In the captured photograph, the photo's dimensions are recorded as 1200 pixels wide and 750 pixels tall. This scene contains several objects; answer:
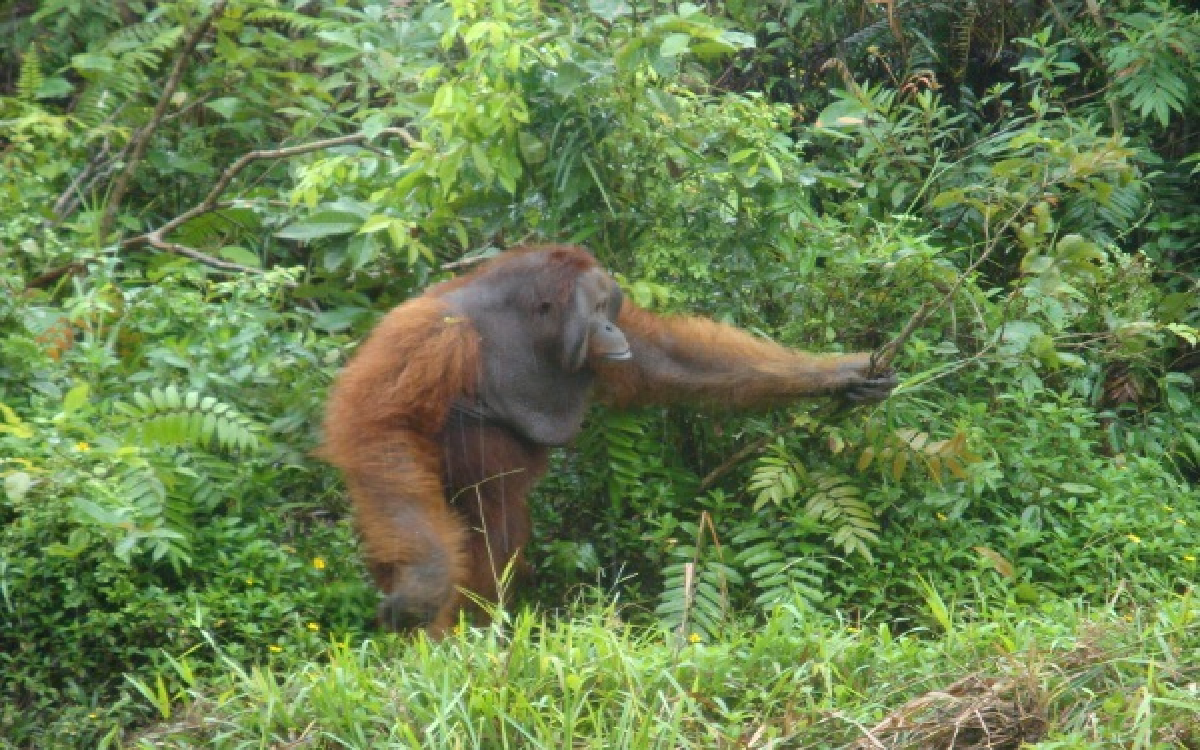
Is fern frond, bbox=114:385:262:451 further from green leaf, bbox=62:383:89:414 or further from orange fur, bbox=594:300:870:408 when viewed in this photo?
orange fur, bbox=594:300:870:408

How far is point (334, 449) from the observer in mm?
4266

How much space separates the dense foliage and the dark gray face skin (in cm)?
25

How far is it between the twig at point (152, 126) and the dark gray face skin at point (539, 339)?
2.15 m

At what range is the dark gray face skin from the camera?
4.49 m

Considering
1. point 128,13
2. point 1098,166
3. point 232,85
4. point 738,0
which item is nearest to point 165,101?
point 232,85

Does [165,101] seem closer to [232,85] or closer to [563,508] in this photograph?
[232,85]

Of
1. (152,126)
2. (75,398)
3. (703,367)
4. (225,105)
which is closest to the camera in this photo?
(75,398)

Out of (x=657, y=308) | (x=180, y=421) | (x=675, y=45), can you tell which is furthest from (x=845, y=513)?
(x=180, y=421)

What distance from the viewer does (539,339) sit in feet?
15.1

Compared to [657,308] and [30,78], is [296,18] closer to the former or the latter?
[30,78]

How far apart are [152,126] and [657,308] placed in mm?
2394

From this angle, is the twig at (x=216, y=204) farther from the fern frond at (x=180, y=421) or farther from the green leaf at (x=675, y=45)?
the green leaf at (x=675, y=45)

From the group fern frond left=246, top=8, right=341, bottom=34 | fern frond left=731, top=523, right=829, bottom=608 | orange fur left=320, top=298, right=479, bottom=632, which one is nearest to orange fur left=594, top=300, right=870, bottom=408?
fern frond left=731, top=523, right=829, bottom=608

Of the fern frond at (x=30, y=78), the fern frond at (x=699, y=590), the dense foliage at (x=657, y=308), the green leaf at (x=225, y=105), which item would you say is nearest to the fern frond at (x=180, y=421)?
the dense foliage at (x=657, y=308)
